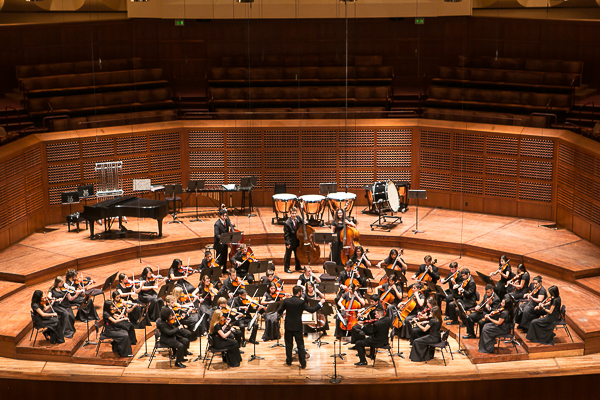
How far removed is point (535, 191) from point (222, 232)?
21.5 feet

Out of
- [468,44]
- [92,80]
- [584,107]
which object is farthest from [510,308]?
[92,80]

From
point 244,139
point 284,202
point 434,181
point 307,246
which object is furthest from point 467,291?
point 244,139

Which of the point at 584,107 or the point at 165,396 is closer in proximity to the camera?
the point at 165,396

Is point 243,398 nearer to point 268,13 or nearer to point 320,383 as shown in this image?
point 320,383

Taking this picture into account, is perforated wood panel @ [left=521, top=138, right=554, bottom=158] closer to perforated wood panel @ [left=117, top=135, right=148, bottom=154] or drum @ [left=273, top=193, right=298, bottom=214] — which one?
drum @ [left=273, top=193, right=298, bottom=214]

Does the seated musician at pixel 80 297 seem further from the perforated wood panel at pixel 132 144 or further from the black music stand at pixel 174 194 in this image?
the perforated wood panel at pixel 132 144

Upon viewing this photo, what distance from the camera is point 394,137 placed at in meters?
16.4

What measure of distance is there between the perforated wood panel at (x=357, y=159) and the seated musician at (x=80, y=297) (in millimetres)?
6869

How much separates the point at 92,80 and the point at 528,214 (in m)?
10.1

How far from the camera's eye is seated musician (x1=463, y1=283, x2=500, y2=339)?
33.9ft

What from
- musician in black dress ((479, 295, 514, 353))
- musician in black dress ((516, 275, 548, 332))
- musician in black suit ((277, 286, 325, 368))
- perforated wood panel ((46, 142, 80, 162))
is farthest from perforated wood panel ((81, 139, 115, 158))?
musician in black dress ((516, 275, 548, 332))

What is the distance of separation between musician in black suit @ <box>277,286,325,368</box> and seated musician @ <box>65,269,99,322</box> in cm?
308

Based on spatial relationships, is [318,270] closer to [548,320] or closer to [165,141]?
[548,320]

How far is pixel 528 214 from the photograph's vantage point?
15.4 metres
